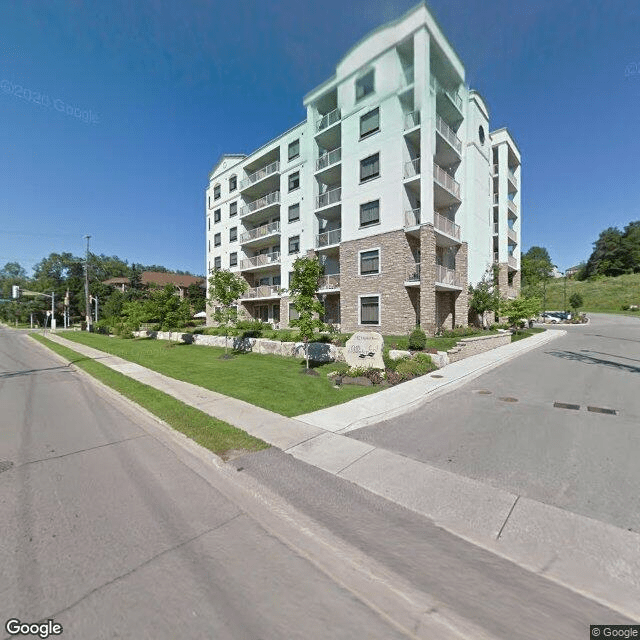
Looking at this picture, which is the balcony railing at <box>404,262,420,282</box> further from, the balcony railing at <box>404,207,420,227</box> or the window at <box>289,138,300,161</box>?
the window at <box>289,138,300,161</box>

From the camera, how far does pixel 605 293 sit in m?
70.2

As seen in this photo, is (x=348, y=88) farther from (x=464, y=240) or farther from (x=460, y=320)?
(x=460, y=320)

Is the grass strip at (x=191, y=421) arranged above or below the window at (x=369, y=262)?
below

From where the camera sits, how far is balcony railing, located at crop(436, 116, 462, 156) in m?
19.5

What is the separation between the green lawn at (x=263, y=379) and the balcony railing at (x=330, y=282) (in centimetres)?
913

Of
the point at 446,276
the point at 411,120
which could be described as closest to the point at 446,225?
the point at 446,276

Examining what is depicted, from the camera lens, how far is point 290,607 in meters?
2.25

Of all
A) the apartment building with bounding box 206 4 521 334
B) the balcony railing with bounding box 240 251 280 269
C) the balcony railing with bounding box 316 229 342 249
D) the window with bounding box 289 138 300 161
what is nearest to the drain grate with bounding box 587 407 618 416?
the apartment building with bounding box 206 4 521 334

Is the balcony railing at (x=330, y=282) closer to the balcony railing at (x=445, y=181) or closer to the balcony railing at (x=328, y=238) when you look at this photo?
the balcony railing at (x=328, y=238)

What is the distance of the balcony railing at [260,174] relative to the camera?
93.3ft

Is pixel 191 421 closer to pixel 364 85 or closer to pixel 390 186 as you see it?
pixel 390 186

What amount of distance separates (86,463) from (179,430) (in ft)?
4.73

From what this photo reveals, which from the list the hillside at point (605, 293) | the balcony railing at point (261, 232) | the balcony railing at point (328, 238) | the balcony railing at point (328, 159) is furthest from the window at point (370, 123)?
the hillside at point (605, 293)

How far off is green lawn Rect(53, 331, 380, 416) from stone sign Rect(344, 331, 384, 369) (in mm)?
1331
